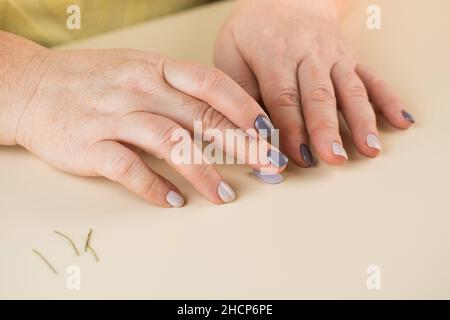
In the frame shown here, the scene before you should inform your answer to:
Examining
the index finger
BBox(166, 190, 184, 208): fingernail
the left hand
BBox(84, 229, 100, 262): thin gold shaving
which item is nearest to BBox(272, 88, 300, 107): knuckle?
the left hand

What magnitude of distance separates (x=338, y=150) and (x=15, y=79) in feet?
1.62

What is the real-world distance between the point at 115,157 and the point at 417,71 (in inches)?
21.9

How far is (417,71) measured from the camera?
1041 mm

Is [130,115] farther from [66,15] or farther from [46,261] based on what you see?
[66,15]

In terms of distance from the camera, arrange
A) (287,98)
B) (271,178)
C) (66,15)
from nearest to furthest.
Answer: (271,178) < (287,98) < (66,15)

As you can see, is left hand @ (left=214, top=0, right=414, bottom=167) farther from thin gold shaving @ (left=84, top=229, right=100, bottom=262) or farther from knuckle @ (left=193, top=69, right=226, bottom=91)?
thin gold shaving @ (left=84, top=229, right=100, bottom=262)

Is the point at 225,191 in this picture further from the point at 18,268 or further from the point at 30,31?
the point at 30,31

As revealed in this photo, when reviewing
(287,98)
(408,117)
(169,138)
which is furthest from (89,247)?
(408,117)

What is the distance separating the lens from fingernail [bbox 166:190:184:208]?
0.79 m

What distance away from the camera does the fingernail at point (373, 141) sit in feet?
2.80

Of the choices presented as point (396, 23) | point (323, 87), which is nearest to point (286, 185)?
point (323, 87)

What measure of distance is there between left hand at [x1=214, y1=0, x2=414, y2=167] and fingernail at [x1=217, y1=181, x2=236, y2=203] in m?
0.12

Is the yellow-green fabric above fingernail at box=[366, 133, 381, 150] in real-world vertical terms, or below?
above

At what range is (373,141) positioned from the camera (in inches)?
33.8
